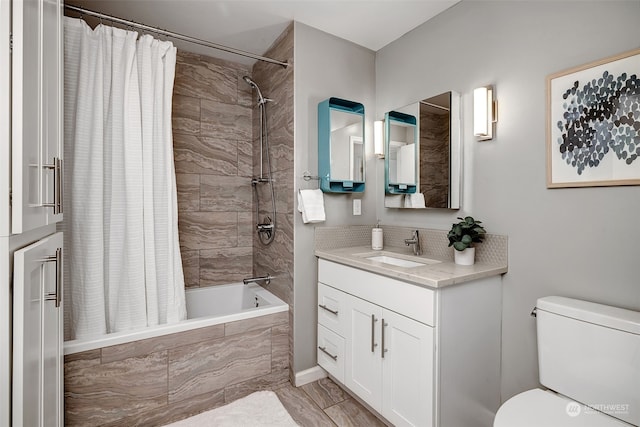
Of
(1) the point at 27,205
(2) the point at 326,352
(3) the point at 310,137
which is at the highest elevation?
(3) the point at 310,137

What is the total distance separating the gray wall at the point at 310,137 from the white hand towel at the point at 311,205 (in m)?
0.05

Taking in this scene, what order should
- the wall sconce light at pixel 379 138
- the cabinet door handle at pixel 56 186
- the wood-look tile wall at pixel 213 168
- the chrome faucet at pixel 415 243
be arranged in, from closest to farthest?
the cabinet door handle at pixel 56 186 < the chrome faucet at pixel 415 243 < the wall sconce light at pixel 379 138 < the wood-look tile wall at pixel 213 168

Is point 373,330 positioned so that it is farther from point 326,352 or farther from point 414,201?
point 414,201

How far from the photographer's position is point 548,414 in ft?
4.00

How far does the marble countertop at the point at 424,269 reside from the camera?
57.2 inches

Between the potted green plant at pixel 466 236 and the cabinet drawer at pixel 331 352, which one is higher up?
the potted green plant at pixel 466 236

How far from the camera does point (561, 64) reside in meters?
1.52

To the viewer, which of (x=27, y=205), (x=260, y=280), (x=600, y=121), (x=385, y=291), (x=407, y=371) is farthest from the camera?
(x=260, y=280)

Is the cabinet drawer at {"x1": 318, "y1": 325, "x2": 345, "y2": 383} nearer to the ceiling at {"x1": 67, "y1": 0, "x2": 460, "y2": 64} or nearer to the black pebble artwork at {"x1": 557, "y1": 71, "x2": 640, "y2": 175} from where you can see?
the black pebble artwork at {"x1": 557, "y1": 71, "x2": 640, "y2": 175}

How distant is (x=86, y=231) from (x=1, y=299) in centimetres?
112

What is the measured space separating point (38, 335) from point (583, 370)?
1.98 metres

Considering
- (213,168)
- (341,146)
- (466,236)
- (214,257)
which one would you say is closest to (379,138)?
(341,146)
